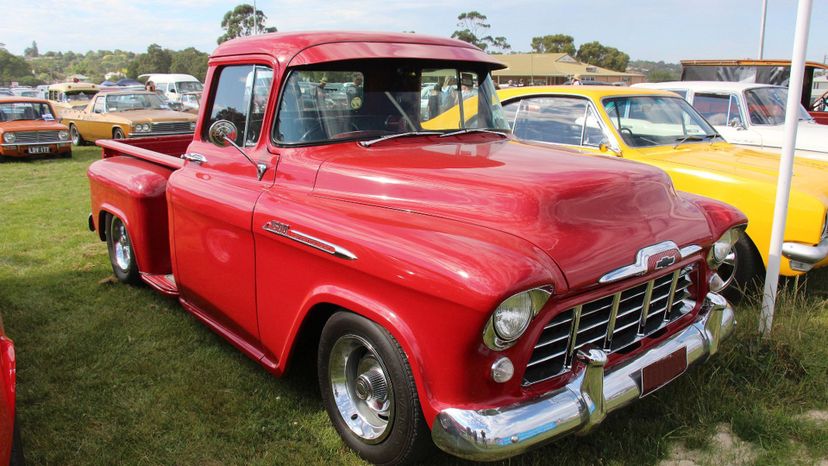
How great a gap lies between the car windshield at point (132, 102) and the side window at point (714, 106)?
39.5 feet

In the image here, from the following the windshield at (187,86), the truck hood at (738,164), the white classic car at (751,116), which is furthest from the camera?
the windshield at (187,86)

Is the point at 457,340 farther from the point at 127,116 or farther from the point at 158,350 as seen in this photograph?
the point at 127,116

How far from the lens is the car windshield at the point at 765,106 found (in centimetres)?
746

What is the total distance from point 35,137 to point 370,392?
13.4 meters

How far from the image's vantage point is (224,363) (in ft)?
12.2

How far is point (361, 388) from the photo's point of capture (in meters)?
2.68

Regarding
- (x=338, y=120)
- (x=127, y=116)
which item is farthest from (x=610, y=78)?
(x=338, y=120)

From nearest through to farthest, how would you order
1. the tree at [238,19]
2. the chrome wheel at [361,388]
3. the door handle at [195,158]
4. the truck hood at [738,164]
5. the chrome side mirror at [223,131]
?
1. the chrome wheel at [361,388]
2. the chrome side mirror at [223,131]
3. the door handle at [195,158]
4. the truck hood at [738,164]
5. the tree at [238,19]

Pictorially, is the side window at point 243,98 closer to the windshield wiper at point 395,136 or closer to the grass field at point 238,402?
the windshield wiper at point 395,136

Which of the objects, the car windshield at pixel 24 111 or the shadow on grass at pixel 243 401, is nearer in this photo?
the shadow on grass at pixel 243 401

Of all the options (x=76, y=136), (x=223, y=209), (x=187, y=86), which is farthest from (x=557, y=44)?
(x=223, y=209)

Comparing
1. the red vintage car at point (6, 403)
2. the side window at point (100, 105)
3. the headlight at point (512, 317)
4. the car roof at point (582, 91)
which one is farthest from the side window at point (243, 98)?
the side window at point (100, 105)

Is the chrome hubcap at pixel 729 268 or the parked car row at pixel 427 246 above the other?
the parked car row at pixel 427 246

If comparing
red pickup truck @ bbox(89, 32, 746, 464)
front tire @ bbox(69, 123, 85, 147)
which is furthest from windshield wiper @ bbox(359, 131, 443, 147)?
front tire @ bbox(69, 123, 85, 147)
